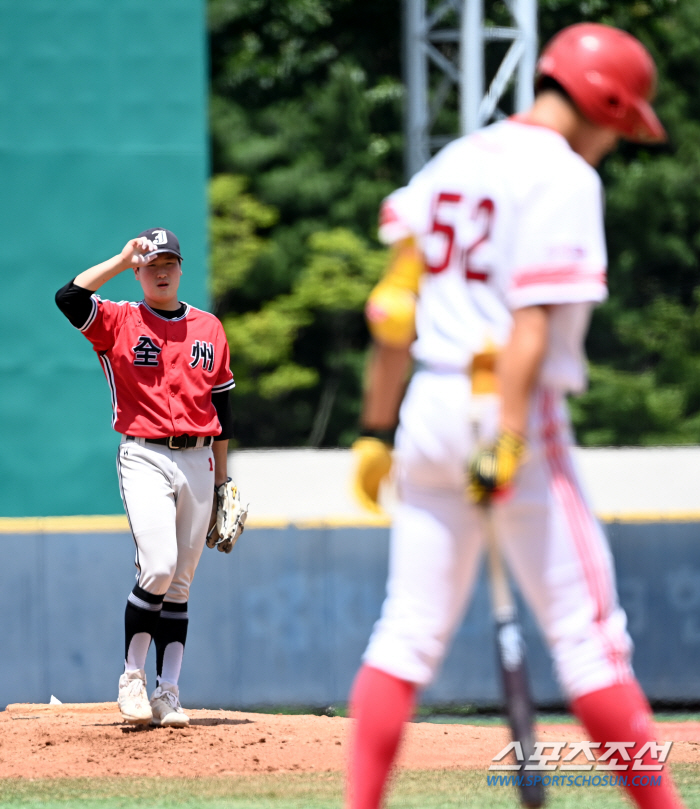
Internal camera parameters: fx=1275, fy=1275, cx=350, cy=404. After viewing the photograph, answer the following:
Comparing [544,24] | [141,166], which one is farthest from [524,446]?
[544,24]

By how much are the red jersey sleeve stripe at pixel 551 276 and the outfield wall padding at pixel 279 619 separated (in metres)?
4.45

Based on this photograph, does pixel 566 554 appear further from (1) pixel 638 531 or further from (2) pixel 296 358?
(2) pixel 296 358

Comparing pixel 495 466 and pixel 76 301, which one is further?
pixel 76 301

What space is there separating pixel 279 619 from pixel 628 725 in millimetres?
4483

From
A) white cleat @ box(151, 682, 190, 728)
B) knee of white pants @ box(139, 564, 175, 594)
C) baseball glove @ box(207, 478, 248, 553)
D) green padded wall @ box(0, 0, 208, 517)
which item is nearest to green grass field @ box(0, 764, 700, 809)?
white cleat @ box(151, 682, 190, 728)

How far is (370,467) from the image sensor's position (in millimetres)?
3088

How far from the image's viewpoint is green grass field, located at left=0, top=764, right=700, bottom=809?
4188 mm

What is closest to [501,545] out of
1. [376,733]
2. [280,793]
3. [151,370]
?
[376,733]

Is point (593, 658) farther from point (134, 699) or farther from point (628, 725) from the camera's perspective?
point (134, 699)

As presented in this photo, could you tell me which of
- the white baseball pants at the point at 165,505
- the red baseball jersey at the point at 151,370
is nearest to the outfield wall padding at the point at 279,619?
the white baseball pants at the point at 165,505

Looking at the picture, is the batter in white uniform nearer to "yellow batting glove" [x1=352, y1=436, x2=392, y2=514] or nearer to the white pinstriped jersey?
the white pinstriped jersey

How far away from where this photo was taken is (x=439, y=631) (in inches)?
112

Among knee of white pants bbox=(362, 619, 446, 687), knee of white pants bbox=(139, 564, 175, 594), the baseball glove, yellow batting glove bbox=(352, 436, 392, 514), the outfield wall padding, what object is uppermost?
yellow batting glove bbox=(352, 436, 392, 514)

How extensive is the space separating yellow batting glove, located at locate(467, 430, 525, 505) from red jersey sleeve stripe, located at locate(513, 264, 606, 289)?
322 millimetres
